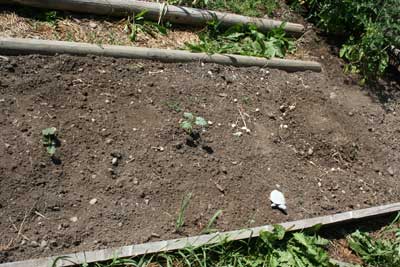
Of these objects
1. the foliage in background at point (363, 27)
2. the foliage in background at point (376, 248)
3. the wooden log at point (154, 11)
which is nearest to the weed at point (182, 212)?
the foliage in background at point (376, 248)

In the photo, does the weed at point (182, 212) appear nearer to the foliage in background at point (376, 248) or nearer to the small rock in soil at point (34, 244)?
the small rock in soil at point (34, 244)

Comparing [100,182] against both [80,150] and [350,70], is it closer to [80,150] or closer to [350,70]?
[80,150]

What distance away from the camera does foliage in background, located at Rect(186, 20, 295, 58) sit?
4591 mm

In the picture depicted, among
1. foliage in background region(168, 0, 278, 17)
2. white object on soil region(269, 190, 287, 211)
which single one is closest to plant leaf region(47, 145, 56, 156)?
white object on soil region(269, 190, 287, 211)

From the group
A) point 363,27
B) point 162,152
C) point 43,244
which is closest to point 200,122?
point 162,152

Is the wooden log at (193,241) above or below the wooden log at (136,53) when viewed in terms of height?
below

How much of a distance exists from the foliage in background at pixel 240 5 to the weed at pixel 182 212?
2071 millimetres

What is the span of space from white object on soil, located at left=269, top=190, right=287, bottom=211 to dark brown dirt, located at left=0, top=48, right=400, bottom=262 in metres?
0.05

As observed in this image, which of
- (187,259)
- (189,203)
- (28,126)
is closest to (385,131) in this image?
(189,203)

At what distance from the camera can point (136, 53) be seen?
4.07 m

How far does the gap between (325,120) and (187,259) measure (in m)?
2.02

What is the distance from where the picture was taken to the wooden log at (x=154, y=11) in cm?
412

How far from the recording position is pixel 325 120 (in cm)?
440

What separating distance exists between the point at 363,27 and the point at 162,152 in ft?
9.51
